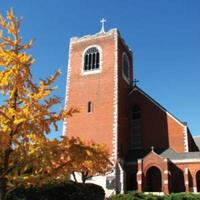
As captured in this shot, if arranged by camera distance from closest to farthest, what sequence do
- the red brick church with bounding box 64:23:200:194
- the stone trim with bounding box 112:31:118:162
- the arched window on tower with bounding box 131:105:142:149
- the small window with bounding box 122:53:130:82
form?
1. the red brick church with bounding box 64:23:200:194
2. the stone trim with bounding box 112:31:118:162
3. the arched window on tower with bounding box 131:105:142:149
4. the small window with bounding box 122:53:130:82

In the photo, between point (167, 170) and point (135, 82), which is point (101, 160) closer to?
point (167, 170)

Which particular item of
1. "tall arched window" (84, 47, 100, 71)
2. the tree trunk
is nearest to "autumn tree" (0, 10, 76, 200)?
the tree trunk

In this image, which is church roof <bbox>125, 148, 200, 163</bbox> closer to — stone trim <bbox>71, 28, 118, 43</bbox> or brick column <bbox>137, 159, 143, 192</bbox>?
brick column <bbox>137, 159, 143, 192</bbox>

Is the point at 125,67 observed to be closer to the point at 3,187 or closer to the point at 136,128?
the point at 136,128

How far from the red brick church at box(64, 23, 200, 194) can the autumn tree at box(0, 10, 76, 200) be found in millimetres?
21859

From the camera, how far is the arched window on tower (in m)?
35.4

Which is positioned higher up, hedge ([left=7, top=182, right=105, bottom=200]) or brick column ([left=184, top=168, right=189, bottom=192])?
brick column ([left=184, top=168, right=189, bottom=192])

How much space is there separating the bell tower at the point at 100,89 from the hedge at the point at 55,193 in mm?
14097

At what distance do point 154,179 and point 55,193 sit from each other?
1822cm

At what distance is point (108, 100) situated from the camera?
33.9m

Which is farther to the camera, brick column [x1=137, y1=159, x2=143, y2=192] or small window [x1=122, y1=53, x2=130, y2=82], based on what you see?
small window [x1=122, y1=53, x2=130, y2=82]

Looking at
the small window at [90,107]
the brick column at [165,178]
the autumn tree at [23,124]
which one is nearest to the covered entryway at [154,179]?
the brick column at [165,178]

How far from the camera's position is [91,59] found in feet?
123

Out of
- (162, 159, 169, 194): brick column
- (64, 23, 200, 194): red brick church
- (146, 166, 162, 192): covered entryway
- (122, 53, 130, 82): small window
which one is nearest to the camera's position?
(162, 159, 169, 194): brick column
